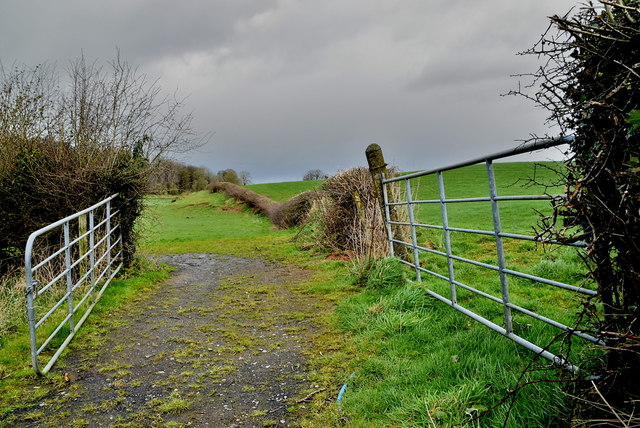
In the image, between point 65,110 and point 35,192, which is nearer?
point 35,192

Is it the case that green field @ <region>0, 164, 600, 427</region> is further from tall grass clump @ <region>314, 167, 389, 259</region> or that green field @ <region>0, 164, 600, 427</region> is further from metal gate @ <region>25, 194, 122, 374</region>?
tall grass clump @ <region>314, 167, 389, 259</region>

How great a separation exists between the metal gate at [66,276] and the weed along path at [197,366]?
1.30ft

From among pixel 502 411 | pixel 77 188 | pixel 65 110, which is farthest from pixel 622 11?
pixel 65 110

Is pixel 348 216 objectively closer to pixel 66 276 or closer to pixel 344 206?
pixel 344 206

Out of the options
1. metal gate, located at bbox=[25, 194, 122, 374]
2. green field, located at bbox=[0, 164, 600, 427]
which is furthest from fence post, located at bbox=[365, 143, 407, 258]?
metal gate, located at bbox=[25, 194, 122, 374]

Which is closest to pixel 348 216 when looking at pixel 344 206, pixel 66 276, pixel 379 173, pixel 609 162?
pixel 344 206

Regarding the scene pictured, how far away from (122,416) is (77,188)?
5.84 m

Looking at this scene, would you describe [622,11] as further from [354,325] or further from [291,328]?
[291,328]

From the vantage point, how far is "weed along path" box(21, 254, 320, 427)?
3422 millimetres

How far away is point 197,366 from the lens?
4.32 m

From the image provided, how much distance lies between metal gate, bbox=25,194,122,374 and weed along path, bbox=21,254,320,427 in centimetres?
40

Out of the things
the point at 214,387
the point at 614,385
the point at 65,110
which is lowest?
the point at 214,387

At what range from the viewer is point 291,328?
530 cm

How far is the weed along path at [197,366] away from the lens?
342 cm
